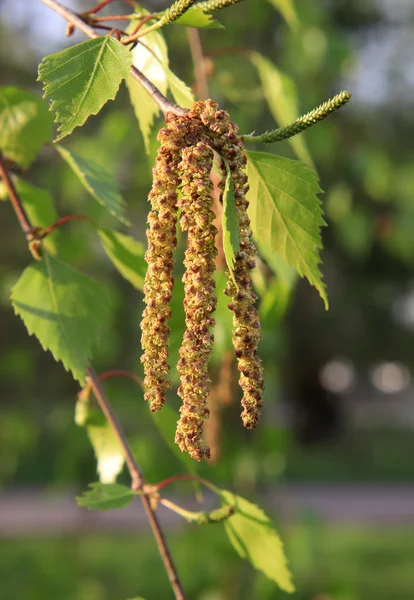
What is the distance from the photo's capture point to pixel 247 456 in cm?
398

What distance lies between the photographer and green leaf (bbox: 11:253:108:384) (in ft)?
4.00

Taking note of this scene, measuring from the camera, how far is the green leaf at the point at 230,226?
795 millimetres

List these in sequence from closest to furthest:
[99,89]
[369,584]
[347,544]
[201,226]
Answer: [201,226] < [99,89] < [369,584] < [347,544]

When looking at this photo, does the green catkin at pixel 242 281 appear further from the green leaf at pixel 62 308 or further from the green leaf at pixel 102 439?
the green leaf at pixel 102 439

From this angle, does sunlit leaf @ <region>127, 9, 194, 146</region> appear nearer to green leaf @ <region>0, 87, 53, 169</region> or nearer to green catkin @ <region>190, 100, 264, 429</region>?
green catkin @ <region>190, 100, 264, 429</region>

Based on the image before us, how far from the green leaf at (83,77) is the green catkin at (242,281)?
0.40 ft

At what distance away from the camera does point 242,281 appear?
0.83m

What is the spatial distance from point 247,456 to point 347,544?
21.8 ft

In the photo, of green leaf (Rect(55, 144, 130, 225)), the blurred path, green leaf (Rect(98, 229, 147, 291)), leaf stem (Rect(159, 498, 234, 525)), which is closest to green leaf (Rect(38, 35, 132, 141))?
green leaf (Rect(55, 144, 130, 225))

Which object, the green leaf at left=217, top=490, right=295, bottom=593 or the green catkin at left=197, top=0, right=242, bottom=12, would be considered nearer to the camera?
the green catkin at left=197, top=0, right=242, bottom=12

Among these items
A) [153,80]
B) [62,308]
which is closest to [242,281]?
[153,80]

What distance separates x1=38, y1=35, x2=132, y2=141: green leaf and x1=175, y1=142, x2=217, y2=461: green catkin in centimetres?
15

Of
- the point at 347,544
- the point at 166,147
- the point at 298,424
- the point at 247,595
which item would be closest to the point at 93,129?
the point at 247,595

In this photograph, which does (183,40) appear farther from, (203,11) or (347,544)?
(347,544)
